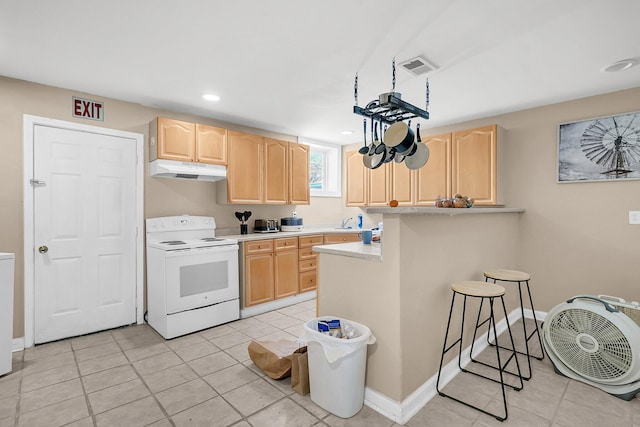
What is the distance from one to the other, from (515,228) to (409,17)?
2889 millimetres

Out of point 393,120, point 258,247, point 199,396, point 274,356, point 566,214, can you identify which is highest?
point 393,120

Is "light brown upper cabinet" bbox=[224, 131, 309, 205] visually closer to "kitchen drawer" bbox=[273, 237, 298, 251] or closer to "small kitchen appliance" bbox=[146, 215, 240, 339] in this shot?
"kitchen drawer" bbox=[273, 237, 298, 251]

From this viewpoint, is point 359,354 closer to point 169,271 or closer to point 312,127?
point 169,271

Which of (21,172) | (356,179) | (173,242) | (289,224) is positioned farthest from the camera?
(356,179)

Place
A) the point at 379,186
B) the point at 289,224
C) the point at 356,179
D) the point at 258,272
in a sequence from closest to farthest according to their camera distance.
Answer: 1. the point at 258,272
2. the point at 289,224
3. the point at 379,186
4. the point at 356,179

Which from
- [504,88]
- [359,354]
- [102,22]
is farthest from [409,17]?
[359,354]

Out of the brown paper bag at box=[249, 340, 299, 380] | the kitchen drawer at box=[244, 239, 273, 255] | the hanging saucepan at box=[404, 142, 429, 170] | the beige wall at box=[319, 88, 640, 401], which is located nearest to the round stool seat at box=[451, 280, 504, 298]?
the beige wall at box=[319, 88, 640, 401]

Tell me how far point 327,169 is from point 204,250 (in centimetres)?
311

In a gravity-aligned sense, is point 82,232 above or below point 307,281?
above

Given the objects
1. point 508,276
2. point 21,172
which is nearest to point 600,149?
point 508,276

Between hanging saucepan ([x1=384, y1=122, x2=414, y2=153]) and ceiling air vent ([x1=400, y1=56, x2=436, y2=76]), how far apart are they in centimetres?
57

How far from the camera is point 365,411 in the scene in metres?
2.01

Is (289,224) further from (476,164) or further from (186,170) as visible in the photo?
(476,164)

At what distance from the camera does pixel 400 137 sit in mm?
2395
